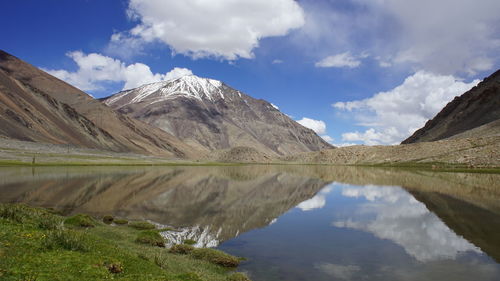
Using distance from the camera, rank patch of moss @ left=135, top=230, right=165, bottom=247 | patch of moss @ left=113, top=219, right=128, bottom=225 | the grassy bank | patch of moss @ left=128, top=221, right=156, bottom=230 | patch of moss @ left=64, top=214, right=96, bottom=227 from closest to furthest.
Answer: the grassy bank → patch of moss @ left=135, top=230, right=165, bottom=247 → patch of moss @ left=64, top=214, right=96, bottom=227 → patch of moss @ left=128, top=221, right=156, bottom=230 → patch of moss @ left=113, top=219, right=128, bottom=225

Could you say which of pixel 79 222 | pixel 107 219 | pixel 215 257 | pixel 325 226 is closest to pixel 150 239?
pixel 215 257

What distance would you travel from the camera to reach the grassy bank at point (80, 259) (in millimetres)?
11617

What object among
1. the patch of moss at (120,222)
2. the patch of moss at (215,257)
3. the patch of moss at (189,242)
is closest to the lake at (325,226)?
the patch of moss at (215,257)

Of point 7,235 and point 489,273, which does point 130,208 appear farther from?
point 489,273

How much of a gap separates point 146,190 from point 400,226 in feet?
133

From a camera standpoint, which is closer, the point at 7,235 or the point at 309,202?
the point at 7,235

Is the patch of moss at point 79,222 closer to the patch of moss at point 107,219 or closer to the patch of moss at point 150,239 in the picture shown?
the patch of moss at point 107,219

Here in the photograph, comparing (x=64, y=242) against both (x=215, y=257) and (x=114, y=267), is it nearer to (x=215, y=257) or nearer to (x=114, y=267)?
(x=114, y=267)

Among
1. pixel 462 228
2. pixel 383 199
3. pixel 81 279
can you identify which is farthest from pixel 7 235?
pixel 383 199

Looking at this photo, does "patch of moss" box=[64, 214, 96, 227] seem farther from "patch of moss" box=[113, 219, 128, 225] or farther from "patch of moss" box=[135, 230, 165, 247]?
"patch of moss" box=[135, 230, 165, 247]

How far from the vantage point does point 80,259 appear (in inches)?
524

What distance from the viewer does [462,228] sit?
95.9 ft

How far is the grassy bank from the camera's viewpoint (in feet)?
38.1

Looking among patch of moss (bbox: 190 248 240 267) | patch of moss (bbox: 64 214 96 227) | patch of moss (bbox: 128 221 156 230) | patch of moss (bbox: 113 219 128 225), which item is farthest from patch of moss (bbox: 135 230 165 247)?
patch of moss (bbox: 113 219 128 225)
